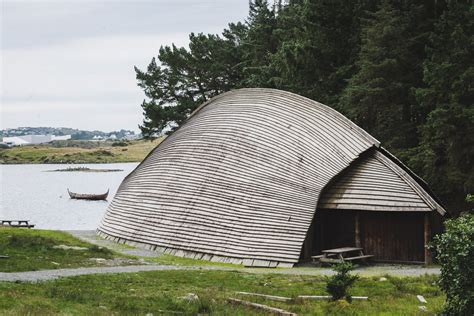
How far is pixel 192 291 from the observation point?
19.5m

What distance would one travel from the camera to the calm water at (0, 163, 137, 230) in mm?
65250

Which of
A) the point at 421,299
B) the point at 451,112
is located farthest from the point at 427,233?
the point at 421,299

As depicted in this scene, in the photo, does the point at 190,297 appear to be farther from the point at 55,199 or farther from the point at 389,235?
the point at 55,199

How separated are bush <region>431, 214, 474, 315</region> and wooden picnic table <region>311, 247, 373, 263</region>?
41.2ft

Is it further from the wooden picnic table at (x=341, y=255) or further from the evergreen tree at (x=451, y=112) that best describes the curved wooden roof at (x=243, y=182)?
the evergreen tree at (x=451, y=112)

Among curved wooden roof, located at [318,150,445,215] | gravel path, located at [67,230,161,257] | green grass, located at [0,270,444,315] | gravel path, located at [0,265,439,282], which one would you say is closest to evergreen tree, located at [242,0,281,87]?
gravel path, located at [67,230,161,257]

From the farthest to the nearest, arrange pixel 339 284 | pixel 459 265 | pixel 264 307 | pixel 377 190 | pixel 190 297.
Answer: pixel 377 190
pixel 339 284
pixel 190 297
pixel 264 307
pixel 459 265

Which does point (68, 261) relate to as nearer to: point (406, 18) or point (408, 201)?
point (408, 201)

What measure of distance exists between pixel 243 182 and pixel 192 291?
1303 centimetres

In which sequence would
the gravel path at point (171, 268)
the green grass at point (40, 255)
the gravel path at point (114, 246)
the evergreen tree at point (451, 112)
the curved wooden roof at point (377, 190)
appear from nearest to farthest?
the gravel path at point (171, 268) < the green grass at point (40, 255) < the curved wooden roof at point (377, 190) < the gravel path at point (114, 246) < the evergreen tree at point (451, 112)

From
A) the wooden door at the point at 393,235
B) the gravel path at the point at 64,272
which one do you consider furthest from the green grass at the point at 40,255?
the wooden door at the point at 393,235

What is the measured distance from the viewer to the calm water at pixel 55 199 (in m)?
65.2

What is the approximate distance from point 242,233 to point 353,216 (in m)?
5.33

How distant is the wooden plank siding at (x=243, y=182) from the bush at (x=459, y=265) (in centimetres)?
1311
